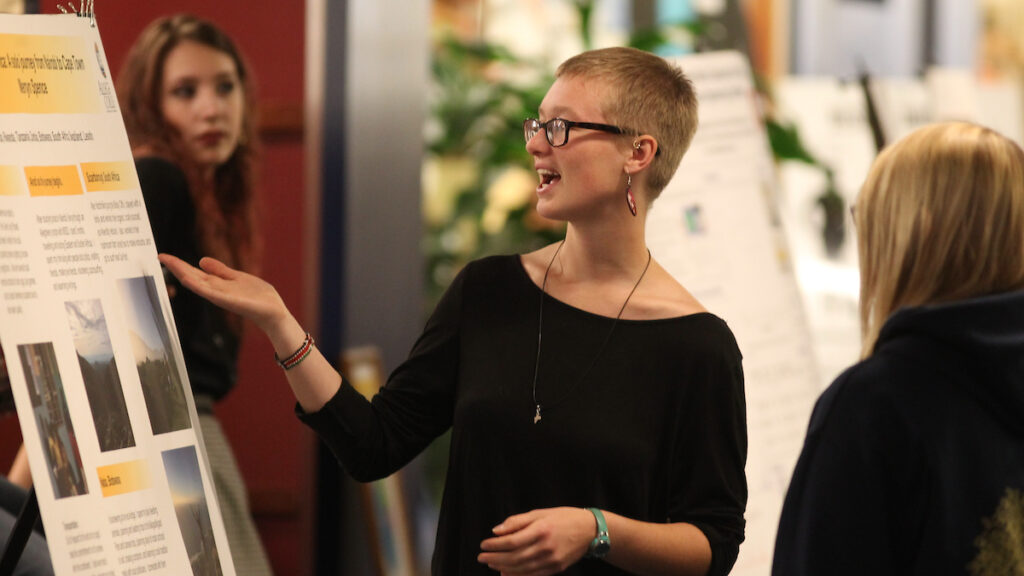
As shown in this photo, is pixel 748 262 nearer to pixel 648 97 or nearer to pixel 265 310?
pixel 648 97

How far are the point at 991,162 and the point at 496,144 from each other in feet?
9.22

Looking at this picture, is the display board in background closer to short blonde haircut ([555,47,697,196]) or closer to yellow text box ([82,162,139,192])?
short blonde haircut ([555,47,697,196])

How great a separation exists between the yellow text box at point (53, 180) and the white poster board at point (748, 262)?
1.49 m

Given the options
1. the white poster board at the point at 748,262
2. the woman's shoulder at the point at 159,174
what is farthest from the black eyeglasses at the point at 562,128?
the white poster board at the point at 748,262

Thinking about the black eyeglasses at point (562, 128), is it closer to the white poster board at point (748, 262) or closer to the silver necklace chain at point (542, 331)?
the silver necklace chain at point (542, 331)

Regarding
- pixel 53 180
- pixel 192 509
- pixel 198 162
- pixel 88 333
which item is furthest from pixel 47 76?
pixel 198 162

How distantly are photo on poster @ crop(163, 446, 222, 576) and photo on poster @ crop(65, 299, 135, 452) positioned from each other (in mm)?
80

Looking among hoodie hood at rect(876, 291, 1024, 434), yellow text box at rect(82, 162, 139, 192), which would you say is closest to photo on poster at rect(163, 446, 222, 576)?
yellow text box at rect(82, 162, 139, 192)

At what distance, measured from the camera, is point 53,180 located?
1445mm

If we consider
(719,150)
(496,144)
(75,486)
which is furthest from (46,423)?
(496,144)

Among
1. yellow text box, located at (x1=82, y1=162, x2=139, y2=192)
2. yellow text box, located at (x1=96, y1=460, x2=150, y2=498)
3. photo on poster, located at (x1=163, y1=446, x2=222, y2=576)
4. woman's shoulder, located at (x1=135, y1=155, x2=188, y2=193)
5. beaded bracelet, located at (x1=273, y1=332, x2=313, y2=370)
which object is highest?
yellow text box, located at (x1=82, y1=162, x2=139, y2=192)

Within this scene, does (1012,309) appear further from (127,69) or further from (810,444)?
(127,69)

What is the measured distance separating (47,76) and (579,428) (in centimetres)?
82

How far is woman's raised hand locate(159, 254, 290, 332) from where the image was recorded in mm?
1503
